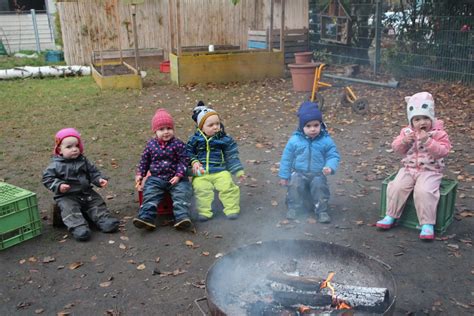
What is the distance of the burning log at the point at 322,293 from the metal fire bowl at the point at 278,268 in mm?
138

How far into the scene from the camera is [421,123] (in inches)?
183

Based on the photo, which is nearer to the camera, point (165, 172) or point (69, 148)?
point (69, 148)

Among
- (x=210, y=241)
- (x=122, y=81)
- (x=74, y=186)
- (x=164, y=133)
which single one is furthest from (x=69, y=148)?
(x=122, y=81)

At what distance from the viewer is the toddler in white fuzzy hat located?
4582 millimetres

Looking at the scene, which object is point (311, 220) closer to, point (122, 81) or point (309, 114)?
point (309, 114)

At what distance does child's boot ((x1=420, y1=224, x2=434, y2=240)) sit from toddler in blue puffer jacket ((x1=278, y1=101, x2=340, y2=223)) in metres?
0.98

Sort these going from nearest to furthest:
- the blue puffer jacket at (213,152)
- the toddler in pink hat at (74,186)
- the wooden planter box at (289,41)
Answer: the toddler in pink hat at (74,186) → the blue puffer jacket at (213,152) → the wooden planter box at (289,41)

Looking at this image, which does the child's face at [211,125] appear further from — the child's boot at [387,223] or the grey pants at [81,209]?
the child's boot at [387,223]

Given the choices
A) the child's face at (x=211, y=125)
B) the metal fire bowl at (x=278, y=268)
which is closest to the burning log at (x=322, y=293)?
the metal fire bowl at (x=278, y=268)

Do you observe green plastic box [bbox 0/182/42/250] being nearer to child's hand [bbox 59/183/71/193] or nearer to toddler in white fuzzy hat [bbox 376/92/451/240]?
child's hand [bbox 59/183/71/193]

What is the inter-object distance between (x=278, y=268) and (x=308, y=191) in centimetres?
189

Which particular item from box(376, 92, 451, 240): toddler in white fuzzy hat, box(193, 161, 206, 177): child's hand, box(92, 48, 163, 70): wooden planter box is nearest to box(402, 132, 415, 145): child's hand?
box(376, 92, 451, 240): toddler in white fuzzy hat

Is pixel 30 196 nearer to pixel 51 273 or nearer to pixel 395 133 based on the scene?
pixel 51 273

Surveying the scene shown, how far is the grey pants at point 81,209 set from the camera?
5012 mm
